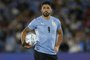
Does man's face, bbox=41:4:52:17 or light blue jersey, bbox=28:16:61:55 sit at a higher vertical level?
man's face, bbox=41:4:52:17

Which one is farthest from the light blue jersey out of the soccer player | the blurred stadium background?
the blurred stadium background

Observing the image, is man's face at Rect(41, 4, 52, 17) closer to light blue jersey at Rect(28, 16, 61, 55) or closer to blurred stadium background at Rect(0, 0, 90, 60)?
light blue jersey at Rect(28, 16, 61, 55)

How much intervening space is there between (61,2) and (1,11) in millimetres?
2007

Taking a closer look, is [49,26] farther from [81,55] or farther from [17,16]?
[17,16]

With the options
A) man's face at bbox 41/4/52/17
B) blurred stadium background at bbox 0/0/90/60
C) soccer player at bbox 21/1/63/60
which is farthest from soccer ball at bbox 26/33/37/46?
blurred stadium background at bbox 0/0/90/60

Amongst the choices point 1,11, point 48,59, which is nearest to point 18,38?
point 1,11

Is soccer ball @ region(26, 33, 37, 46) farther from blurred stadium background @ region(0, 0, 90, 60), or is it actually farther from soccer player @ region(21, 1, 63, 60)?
blurred stadium background @ region(0, 0, 90, 60)

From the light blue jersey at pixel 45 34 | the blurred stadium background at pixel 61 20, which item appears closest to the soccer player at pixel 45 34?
the light blue jersey at pixel 45 34

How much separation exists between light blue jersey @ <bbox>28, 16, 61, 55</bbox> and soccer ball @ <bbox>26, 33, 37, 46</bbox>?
0.07m

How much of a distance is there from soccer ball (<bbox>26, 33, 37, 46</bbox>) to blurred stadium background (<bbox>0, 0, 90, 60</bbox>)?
4032mm

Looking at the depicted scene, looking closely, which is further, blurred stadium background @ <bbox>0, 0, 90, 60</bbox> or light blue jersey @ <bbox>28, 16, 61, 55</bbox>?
blurred stadium background @ <bbox>0, 0, 90, 60</bbox>

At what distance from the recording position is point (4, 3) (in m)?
13.7

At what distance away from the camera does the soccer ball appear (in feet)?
23.1

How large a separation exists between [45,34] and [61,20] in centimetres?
572
